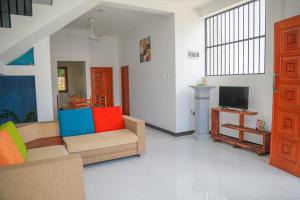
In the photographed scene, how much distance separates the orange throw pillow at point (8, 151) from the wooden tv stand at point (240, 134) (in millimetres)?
3653

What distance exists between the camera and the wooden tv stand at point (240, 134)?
3.74 meters

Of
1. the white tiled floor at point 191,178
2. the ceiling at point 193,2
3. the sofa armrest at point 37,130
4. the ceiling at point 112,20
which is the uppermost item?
the ceiling at point 112,20

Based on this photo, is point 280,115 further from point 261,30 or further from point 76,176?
point 76,176

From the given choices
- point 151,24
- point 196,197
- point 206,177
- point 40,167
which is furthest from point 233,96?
point 40,167

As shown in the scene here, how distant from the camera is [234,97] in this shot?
14.3ft

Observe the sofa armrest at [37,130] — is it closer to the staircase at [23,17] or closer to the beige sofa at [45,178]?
the beige sofa at [45,178]

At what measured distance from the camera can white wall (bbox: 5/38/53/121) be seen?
4340 mm

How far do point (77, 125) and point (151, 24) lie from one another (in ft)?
12.0

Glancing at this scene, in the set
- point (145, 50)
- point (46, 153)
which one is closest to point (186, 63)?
point (145, 50)

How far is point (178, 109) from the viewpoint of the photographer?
5195 mm

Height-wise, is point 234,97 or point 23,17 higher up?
point 23,17

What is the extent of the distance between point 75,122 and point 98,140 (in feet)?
2.24

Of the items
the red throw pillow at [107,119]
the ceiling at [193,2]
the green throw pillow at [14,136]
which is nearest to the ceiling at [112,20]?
the ceiling at [193,2]

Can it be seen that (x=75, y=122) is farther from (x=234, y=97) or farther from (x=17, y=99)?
(x=234, y=97)
